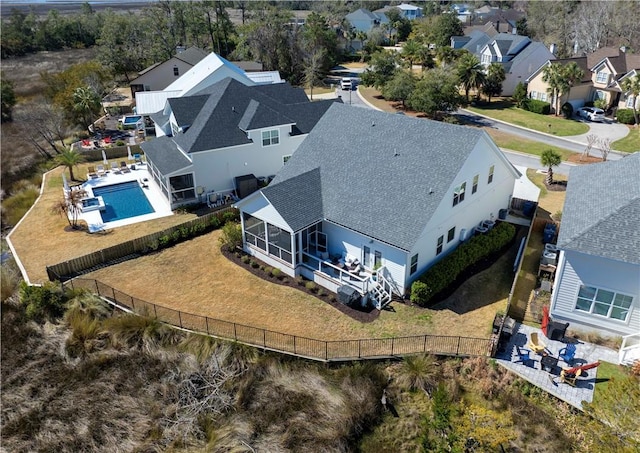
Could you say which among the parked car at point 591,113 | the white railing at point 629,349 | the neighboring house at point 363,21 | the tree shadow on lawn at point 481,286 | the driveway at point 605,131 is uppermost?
the neighboring house at point 363,21

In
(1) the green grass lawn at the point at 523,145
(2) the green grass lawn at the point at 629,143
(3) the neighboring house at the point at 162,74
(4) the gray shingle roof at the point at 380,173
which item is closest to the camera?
(4) the gray shingle roof at the point at 380,173

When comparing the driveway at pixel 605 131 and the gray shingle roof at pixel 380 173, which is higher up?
the gray shingle roof at pixel 380 173

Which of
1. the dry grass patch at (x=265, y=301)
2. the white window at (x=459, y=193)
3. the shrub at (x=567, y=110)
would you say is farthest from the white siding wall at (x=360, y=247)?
the shrub at (x=567, y=110)

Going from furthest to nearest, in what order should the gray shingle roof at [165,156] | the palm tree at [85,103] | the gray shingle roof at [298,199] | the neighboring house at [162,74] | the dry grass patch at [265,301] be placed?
1. the neighboring house at [162,74]
2. the palm tree at [85,103]
3. the gray shingle roof at [165,156]
4. the gray shingle roof at [298,199]
5. the dry grass patch at [265,301]

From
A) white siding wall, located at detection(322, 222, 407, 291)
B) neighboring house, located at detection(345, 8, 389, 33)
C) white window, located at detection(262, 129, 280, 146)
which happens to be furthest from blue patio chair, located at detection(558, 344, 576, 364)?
neighboring house, located at detection(345, 8, 389, 33)

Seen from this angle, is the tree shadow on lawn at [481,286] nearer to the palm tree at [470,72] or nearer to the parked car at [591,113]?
the parked car at [591,113]

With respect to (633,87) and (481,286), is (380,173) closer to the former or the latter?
(481,286)

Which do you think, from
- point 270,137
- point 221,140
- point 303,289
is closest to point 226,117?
point 221,140
